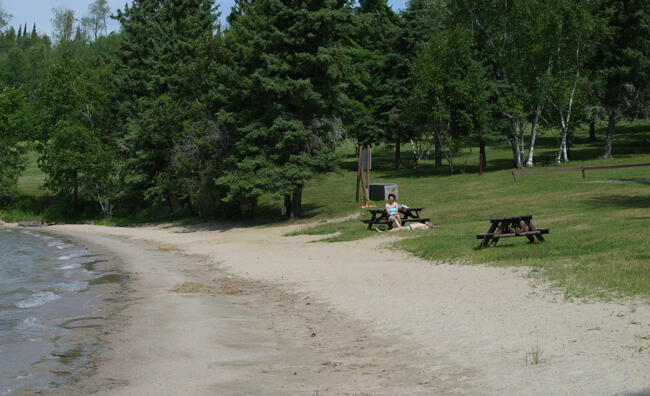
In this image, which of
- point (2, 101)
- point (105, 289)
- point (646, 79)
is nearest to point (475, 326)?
point (105, 289)

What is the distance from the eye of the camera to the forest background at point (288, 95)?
109 ft

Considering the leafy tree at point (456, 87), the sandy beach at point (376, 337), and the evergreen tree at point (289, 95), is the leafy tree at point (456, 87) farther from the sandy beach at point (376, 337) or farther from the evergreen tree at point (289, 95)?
the sandy beach at point (376, 337)

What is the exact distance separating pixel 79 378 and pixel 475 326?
5.57 m

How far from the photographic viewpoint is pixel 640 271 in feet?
34.7

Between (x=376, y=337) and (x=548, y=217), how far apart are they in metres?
13.6

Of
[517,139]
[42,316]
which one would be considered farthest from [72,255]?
[517,139]

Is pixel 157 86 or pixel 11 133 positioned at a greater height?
pixel 157 86

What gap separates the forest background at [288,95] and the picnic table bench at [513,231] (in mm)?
16930

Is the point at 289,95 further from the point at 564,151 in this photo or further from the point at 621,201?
the point at 564,151

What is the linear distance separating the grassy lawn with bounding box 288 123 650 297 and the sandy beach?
3.13ft

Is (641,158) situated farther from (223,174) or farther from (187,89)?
(187,89)

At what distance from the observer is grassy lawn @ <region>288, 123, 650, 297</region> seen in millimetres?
11352

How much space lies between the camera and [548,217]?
67.7ft

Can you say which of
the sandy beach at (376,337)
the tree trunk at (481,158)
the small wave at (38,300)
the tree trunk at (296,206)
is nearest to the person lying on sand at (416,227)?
the sandy beach at (376,337)
